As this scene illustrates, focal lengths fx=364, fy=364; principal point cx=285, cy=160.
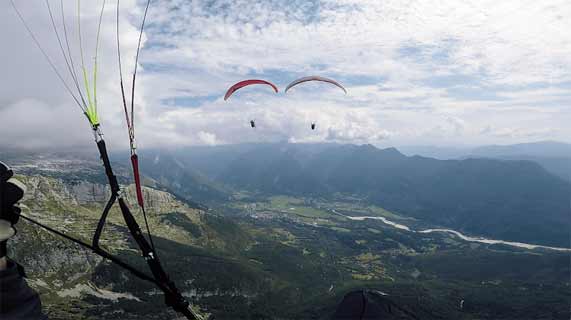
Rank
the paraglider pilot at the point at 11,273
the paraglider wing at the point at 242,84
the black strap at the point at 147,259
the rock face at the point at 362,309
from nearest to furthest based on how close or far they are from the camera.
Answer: the paraglider pilot at the point at 11,273
the black strap at the point at 147,259
the rock face at the point at 362,309
the paraglider wing at the point at 242,84

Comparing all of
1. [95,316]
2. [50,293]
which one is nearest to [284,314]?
[95,316]

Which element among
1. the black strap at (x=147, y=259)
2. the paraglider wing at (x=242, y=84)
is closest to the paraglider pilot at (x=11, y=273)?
the black strap at (x=147, y=259)

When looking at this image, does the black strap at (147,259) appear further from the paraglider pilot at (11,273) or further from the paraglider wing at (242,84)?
the paraglider wing at (242,84)

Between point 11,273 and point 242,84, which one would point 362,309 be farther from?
point 242,84

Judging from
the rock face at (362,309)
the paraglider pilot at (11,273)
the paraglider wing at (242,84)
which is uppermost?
the paraglider wing at (242,84)

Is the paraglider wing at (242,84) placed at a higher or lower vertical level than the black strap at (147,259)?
higher

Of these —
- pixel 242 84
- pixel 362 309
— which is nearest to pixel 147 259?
pixel 362 309

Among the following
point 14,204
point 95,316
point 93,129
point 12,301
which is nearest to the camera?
point 12,301

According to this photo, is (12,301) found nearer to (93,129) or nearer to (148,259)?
(148,259)
